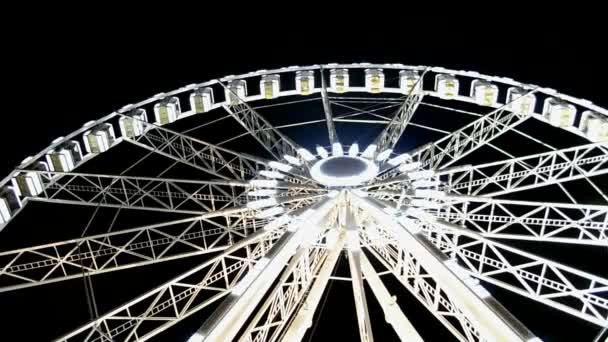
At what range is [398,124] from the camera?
57.8 feet

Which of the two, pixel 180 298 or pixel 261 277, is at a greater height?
pixel 261 277

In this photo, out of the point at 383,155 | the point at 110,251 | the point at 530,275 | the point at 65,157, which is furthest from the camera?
the point at 65,157

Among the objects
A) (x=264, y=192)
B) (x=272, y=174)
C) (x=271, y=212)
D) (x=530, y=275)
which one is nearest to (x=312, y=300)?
(x=271, y=212)

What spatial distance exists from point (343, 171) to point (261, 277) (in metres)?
5.88

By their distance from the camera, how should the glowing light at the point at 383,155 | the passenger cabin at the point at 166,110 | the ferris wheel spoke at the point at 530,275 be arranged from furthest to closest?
the passenger cabin at the point at 166,110, the glowing light at the point at 383,155, the ferris wheel spoke at the point at 530,275

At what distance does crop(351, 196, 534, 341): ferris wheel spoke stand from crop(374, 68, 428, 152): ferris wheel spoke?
3.27 meters

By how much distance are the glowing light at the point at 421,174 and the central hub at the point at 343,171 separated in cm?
101

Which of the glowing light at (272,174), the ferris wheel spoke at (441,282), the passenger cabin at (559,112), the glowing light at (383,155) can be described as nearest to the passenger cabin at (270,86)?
the glowing light at (272,174)

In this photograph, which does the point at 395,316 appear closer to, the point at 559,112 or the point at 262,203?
the point at 262,203

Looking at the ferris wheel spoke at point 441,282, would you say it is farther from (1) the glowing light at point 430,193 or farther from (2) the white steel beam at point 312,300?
(1) the glowing light at point 430,193

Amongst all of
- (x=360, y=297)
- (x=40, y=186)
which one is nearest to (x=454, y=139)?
(x=360, y=297)

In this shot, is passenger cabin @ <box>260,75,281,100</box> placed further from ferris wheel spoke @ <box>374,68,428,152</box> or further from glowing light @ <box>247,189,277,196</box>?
glowing light @ <box>247,189,277,196</box>

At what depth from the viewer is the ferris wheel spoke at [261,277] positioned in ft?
28.2

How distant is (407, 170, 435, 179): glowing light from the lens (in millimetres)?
15715
